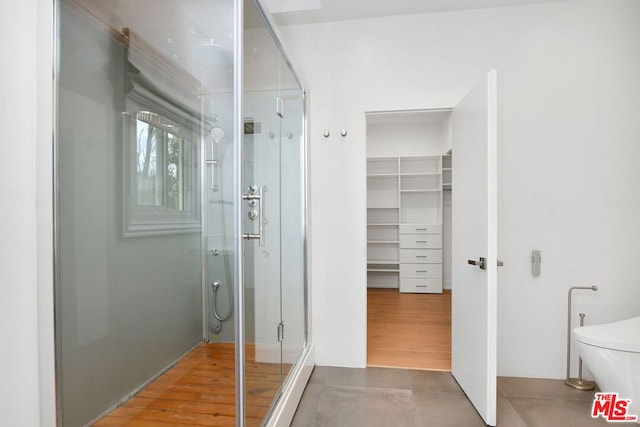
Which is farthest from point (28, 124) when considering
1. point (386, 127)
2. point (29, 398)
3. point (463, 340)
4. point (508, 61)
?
point (386, 127)

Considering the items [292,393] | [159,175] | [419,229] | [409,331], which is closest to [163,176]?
[159,175]

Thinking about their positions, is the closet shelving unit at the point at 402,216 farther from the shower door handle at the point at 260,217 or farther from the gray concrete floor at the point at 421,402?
the shower door handle at the point at 260,217

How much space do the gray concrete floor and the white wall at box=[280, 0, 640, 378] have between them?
0.67 feet

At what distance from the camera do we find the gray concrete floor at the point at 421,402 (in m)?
1.92

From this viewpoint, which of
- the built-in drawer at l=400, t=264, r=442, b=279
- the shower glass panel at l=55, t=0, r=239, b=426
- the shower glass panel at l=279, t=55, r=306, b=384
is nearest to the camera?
the shower glass panel at l=55, t=0, r=239, b=426

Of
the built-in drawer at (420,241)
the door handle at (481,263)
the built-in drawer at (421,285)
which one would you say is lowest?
the built-in drawer at (421,285)

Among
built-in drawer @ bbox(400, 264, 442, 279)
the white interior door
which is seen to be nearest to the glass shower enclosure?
the white interior door

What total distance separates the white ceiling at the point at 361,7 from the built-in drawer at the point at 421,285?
3633 millimetres

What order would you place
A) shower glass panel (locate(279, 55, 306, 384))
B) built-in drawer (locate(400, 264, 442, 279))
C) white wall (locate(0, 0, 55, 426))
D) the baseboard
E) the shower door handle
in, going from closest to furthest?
white wall (locate(0, 0, 55, 426))
the shower door handle
the baseboard
shower glass panel (locate(279, 55, 306, 384))
built-in drawer (locate(400, 264, 442, 279))

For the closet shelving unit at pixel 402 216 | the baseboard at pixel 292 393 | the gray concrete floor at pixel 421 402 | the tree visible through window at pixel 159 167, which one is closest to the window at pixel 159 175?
the tree visible through window at pixel 159 167

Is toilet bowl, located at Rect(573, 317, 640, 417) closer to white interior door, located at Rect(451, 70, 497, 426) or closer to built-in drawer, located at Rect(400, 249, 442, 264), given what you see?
white interior door, located at Rect(451, 70, 497, 426)

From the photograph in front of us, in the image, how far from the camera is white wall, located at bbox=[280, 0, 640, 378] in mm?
2365

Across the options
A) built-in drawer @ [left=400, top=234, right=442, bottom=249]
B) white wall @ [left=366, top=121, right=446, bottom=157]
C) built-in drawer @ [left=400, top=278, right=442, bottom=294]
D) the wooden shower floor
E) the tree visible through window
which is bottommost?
built-in drawer @ [left=400, top=278, right=442, bottom=294]

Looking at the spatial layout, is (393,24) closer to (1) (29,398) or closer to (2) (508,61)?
(2) (508,61)
